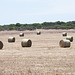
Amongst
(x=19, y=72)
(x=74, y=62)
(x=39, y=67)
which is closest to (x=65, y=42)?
(x=74, y=62)

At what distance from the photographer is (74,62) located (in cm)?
1582

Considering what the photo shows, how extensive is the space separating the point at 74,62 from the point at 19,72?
4531 mm

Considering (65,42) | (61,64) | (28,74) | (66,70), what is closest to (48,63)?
(61,64)

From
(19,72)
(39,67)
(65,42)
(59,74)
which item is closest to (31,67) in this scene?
(39,67)

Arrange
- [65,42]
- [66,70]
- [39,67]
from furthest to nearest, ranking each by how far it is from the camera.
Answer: [65,42] → [39,67] → [66,70]

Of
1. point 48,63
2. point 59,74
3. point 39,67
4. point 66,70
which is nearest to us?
point 59,74

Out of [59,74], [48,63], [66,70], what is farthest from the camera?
[48,63]

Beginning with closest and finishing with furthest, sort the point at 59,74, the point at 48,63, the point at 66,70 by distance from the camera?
the point at 59,74 < the point at 66,70 < the point at 48,63

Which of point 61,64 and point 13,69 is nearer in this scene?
point 13,69

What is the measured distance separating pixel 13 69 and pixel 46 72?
220 centimetres

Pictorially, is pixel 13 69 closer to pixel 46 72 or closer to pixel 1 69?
pixel 1 69

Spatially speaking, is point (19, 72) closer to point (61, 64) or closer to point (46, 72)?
point (46, 72)

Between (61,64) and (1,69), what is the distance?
12.8 feet

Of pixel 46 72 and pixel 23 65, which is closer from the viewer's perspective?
pixel 46 72
